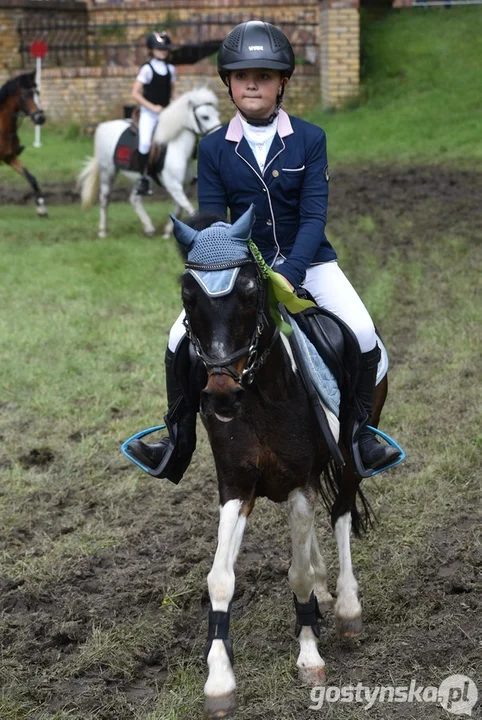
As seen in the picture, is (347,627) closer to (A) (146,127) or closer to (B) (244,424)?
(B) (244,424)

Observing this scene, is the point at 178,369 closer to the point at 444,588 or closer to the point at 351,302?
the point at 351,302

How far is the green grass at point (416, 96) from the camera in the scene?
1828 cm

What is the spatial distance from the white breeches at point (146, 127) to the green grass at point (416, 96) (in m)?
4.97

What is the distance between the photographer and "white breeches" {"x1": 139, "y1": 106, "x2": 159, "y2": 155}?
1406 centimetres

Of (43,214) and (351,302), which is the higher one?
(351,302)

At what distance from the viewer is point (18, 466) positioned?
6551mm

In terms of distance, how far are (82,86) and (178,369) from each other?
2224cm

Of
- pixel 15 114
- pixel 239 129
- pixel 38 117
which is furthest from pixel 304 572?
pixel 15 114

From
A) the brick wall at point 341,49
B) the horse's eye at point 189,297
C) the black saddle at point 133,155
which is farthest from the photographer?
the brick wall at point 341,49

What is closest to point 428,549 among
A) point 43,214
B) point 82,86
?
point 43,214

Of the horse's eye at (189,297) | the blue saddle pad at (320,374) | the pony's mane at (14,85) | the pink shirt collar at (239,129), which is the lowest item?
the pony's mane at (14,85)

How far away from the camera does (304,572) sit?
3984 millimetres

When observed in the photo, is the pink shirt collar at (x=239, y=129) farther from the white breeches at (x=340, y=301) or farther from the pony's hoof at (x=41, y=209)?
the pony's hoof at (x=41, y=209)

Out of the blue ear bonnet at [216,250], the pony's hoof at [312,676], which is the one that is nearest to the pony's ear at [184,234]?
the blue ear bonnet at [216,250]
